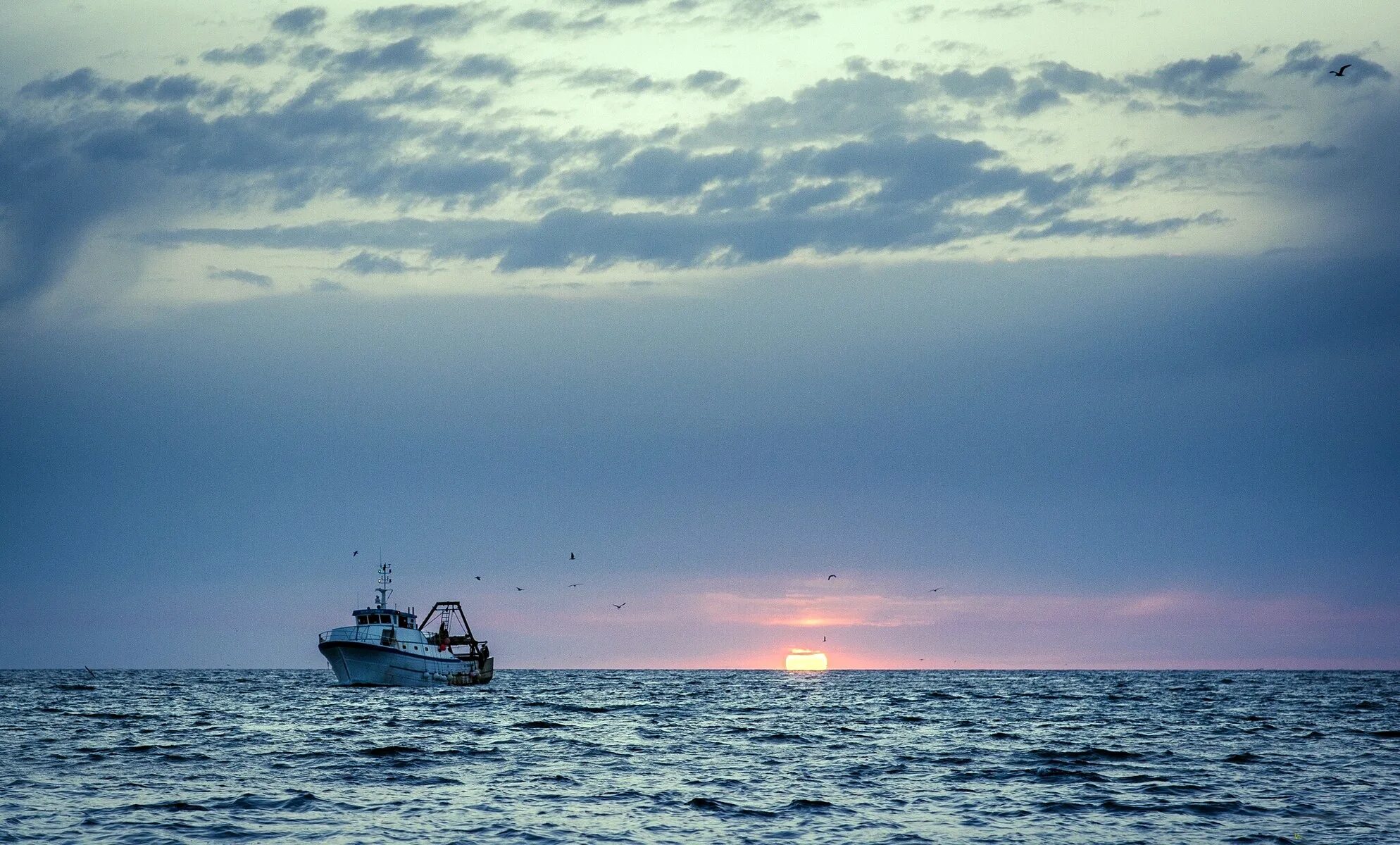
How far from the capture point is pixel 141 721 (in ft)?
222

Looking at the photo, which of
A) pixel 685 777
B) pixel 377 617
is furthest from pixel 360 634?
pixel 685 777

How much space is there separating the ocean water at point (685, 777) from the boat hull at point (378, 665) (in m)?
23.0

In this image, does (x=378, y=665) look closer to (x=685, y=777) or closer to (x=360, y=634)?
(x=360, y=634)

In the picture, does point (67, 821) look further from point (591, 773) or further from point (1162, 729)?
point (1162, 729)

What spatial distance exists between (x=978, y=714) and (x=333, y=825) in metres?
60.0

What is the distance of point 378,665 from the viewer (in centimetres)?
10400

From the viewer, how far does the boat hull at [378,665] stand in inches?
4063

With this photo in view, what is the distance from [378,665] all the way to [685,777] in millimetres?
68283

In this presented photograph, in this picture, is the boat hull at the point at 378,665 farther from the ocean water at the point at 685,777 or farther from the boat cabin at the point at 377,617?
the ocean water at the point at 685,777

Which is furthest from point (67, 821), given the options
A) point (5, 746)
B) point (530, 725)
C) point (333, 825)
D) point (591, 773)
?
point (530, 725)

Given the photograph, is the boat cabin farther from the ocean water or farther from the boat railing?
the ocean water

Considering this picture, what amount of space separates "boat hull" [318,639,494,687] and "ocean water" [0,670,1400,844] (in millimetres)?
23028

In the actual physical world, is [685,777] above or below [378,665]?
below

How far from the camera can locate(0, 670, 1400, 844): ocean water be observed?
1205 inches
